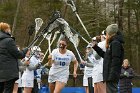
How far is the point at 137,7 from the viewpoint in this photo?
34.6 m

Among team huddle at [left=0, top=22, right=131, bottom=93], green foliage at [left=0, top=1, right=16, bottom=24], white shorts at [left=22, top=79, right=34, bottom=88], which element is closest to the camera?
team huddle at [left=0, top=22, right=131, bottom=93]

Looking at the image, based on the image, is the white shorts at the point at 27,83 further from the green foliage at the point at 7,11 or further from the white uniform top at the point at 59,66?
the green foliage at the point at 7,11

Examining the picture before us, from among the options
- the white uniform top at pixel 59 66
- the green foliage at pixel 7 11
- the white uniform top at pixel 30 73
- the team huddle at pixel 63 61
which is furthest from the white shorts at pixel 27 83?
the green foliage at pixel 7 11

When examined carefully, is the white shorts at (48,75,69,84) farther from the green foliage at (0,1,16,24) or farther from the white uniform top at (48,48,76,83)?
the green foliage at (0,1,16,24)

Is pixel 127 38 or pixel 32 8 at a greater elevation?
pixel 32 8

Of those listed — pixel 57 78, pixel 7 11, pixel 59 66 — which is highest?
pixel 7 11

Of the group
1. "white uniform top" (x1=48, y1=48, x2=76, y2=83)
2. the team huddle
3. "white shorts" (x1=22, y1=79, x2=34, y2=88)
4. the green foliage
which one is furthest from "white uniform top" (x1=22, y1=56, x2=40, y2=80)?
the green foliage

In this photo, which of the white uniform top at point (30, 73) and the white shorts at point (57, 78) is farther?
the white uniform top at point (30, 73)

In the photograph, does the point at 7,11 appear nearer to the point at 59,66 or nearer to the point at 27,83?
the point at 27,83

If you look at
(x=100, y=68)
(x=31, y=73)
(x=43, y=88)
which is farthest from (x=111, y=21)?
(x=100, y=68)

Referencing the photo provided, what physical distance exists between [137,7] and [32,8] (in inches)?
300

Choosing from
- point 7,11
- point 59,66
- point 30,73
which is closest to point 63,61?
point 59,66

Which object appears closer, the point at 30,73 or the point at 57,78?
the point at 57,78

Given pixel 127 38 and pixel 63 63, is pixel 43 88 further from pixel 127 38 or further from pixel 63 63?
pixel 127 38
